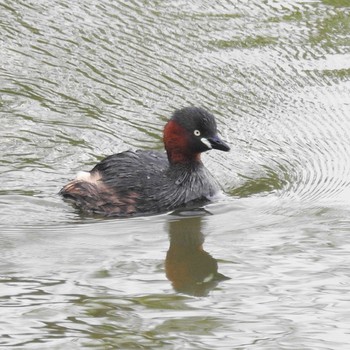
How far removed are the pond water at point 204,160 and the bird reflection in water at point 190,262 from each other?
0.8 inches

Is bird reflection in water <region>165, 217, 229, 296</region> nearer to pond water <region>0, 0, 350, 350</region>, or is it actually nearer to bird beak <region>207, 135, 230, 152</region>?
pond water <region>0, 0, 350, 350</region>

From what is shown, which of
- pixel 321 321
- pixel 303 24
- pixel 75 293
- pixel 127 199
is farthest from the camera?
pixel 303 24

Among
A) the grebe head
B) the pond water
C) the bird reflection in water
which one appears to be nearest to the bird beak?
the grebe head

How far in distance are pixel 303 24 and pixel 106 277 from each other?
702cm

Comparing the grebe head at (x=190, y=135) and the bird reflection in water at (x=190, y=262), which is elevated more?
the grebe head at (x=190, y=135)

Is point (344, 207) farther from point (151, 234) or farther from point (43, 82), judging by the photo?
point (43, 82)

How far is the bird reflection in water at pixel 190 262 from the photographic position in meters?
7.38

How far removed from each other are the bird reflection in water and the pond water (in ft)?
0.07

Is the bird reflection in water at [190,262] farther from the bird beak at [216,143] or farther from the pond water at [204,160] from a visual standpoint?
the bird beak at [216,143]

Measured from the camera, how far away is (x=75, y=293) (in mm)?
7094

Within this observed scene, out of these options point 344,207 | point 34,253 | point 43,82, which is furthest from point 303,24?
point 34,253

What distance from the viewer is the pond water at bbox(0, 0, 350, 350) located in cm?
669

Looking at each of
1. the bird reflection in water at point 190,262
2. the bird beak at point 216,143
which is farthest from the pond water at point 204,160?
the bird beak at point 216,143

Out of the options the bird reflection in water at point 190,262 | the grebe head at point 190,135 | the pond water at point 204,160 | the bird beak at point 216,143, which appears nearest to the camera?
the pond water at point 204,160
